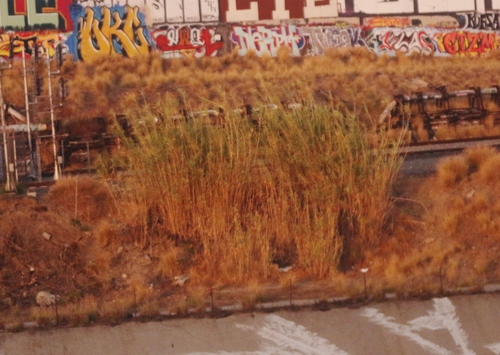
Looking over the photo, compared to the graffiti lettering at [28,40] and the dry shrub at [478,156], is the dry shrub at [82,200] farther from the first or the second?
the graffiti lettering at [28,40]

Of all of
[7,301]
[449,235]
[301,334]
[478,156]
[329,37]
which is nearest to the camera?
[301,334]

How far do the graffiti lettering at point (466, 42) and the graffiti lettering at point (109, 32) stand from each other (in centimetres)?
1337

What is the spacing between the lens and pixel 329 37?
43.1 m

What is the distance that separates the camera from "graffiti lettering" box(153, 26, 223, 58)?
42.2 m

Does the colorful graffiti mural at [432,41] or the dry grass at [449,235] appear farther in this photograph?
the colorful graffiti mural at [432,41]

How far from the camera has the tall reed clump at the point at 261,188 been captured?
1505 centimetres

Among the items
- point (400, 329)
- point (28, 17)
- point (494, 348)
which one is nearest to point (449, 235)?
point (400, 329)

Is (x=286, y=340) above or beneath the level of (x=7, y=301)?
beneath

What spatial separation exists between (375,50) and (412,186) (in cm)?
2683

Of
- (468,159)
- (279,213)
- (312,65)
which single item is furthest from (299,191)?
(312,65)

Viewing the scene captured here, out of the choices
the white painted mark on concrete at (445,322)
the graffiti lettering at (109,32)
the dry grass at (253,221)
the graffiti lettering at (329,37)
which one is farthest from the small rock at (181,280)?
the graffiti lettering at (329,37)

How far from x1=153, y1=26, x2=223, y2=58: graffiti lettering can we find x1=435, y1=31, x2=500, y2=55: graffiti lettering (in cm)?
1050

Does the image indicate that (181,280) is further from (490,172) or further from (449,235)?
(490,172)

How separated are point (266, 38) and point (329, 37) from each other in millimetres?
2826
